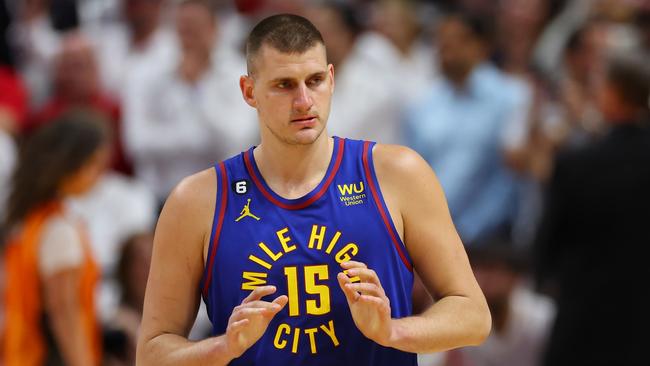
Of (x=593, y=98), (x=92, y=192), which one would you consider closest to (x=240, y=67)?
(x=92, y=192)

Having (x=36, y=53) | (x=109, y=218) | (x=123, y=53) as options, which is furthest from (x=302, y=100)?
(x=36, y=53)

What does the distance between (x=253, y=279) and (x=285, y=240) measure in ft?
0.58

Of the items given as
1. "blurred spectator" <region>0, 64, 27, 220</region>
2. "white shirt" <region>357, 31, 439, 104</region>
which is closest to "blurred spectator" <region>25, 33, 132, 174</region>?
"blurred spectator" <region>0, 64, 27, 220</region>

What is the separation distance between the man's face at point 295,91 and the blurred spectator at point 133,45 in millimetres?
5096

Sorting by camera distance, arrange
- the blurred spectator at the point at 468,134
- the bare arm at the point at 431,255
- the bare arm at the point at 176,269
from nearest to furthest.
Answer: the bare arm at the point at 431,255 < the bare arm at the point at 176,269 < the blurred spectator at the point at 468,134

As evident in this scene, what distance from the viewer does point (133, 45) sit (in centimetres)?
980

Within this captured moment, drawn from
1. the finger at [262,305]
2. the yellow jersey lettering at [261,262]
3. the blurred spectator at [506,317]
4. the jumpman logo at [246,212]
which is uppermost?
the jumpman logo at [246,212]

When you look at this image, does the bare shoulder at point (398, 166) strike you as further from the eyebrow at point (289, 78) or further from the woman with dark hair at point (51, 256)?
the woman with dark hair at point (51, 256)

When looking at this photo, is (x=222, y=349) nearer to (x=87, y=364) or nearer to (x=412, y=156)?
(x=412, y=156)

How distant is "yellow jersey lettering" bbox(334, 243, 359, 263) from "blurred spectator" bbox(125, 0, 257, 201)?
4.60 meters

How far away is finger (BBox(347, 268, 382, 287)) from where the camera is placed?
13.1 feet

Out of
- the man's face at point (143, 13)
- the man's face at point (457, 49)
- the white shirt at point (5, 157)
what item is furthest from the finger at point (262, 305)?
the man's face at point (143, 13)

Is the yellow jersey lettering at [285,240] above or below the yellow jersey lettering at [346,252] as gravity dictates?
above

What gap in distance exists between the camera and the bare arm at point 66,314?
672 cm
